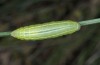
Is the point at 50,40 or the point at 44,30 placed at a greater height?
the point at 50,40

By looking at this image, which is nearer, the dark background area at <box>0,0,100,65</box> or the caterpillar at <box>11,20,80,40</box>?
the caterpillar at <box>11,20,80,40</box>

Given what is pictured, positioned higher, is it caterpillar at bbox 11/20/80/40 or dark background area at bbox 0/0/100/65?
dark background area at bbox 0/0/100/65

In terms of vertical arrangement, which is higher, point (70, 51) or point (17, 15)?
point (17, 15)

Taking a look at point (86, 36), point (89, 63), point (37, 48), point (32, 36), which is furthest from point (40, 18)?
point (32, 36)

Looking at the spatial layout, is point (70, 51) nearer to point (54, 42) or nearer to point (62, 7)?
point (54, 42)
